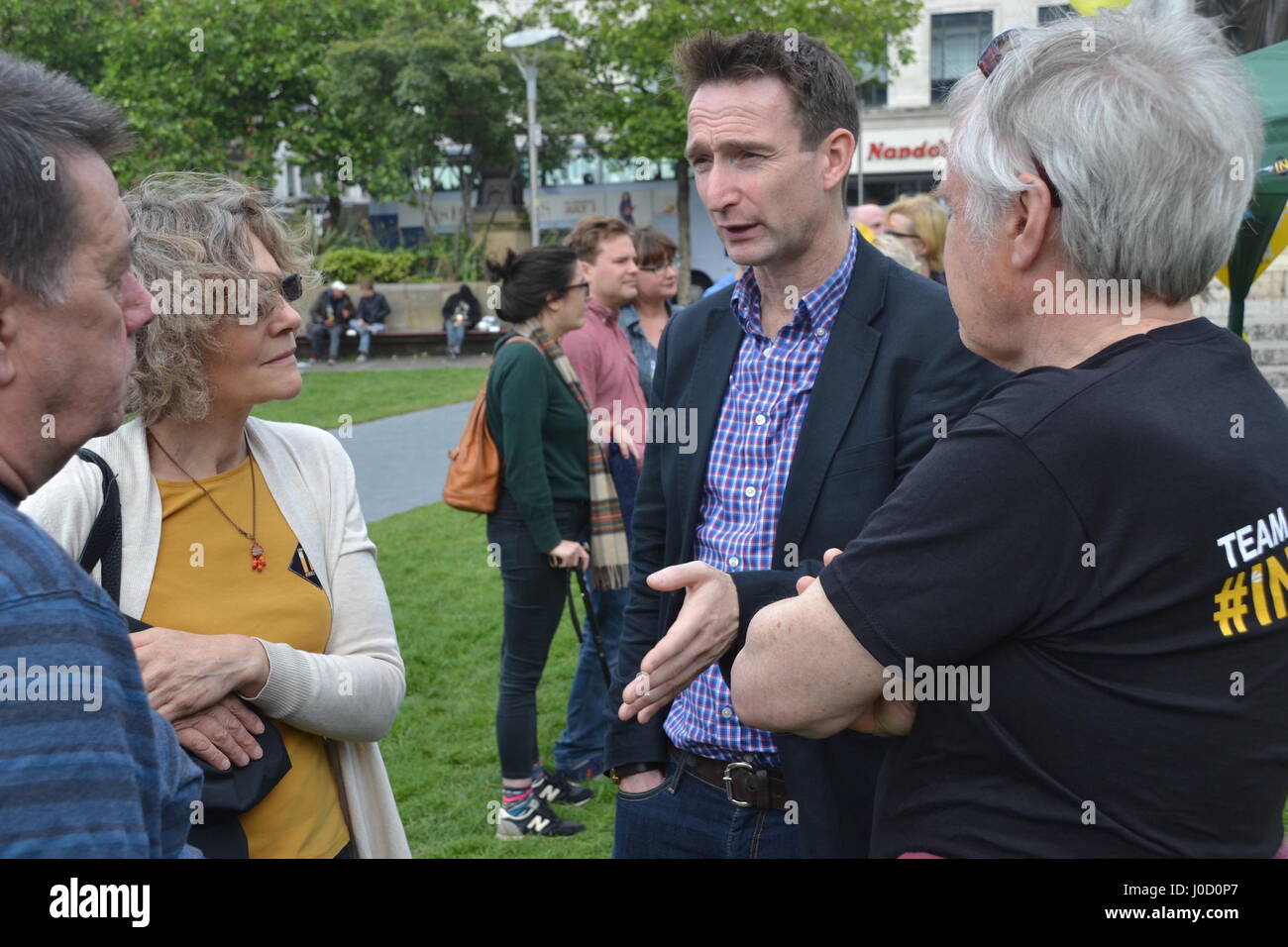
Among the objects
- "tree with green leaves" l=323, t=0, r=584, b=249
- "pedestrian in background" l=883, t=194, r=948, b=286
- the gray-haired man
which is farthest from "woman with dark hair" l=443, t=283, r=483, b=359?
the gray-haired man

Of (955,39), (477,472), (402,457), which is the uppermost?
(955,39)

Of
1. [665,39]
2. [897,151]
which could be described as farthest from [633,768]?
[897,151]

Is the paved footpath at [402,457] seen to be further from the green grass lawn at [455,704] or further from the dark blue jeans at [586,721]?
the dark blue jeans at [586,721]

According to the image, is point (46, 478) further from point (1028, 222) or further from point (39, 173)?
point (1028, 222)

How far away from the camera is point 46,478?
145 centimetres

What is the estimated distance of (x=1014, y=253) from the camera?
163 cm

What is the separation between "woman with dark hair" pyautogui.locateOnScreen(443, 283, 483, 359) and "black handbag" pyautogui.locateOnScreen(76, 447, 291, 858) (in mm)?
23926

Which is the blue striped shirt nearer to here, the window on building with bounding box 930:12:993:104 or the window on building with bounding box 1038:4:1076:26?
the window on building with bounding box 1038:4:1076:26

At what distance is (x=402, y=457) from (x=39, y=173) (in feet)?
41.5

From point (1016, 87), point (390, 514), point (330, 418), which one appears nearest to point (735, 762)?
point (1016, 87)

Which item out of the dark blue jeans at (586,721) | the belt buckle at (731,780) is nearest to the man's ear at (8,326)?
the belt buckle at (731,780)

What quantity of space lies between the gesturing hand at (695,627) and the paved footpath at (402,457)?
862cm

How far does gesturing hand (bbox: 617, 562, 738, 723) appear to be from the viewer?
1902 mm
